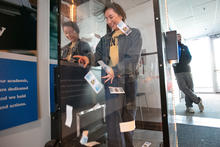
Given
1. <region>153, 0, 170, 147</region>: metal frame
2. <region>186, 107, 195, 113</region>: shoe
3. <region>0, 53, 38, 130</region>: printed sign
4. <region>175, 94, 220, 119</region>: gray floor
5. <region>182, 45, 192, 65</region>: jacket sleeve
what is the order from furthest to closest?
<region>182, 45, 192, 65</region>: jacket sleeve, <region>186, 107, 195, 113</region>: shoe, <region>175, 94, 220, 119</region>: gray floor, <region>0, 53, 38, 130</region>: printed sign, <region>153, 0, 170, 147</region>: metal frame

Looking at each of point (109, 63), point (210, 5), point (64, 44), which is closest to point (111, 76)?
point (109, 63)

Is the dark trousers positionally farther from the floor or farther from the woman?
the woman

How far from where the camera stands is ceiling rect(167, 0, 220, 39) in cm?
306

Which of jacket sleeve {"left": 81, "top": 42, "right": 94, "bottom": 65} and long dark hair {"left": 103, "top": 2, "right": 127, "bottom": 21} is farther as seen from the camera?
jacket sleeve {"left": 81, "top": 42, "right": 94, "bottom": 65}

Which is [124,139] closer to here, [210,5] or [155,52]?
[155,52]

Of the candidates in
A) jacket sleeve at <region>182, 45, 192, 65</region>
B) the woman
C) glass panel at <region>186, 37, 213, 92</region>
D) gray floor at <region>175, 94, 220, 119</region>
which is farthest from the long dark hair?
glass panel at <region>186, 37, 213, 92</region>

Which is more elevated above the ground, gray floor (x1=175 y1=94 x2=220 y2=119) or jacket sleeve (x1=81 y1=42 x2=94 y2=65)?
jacket sleeve (x1=81 y1=42 x2=94 y2=65)

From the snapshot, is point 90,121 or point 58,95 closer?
point 58,95

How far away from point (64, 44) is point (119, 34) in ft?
1.86

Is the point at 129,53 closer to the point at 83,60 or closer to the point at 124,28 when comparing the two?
the point at 124,28

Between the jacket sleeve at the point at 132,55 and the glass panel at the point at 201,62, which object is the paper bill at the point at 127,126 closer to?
the jacket sleeve at the point at 132,55

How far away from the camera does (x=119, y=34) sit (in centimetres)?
91

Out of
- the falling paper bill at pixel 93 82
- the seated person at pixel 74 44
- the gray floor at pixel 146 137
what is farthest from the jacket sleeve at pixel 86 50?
the gray floor at pixel 146 137

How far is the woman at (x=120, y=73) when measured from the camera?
2.85ft
